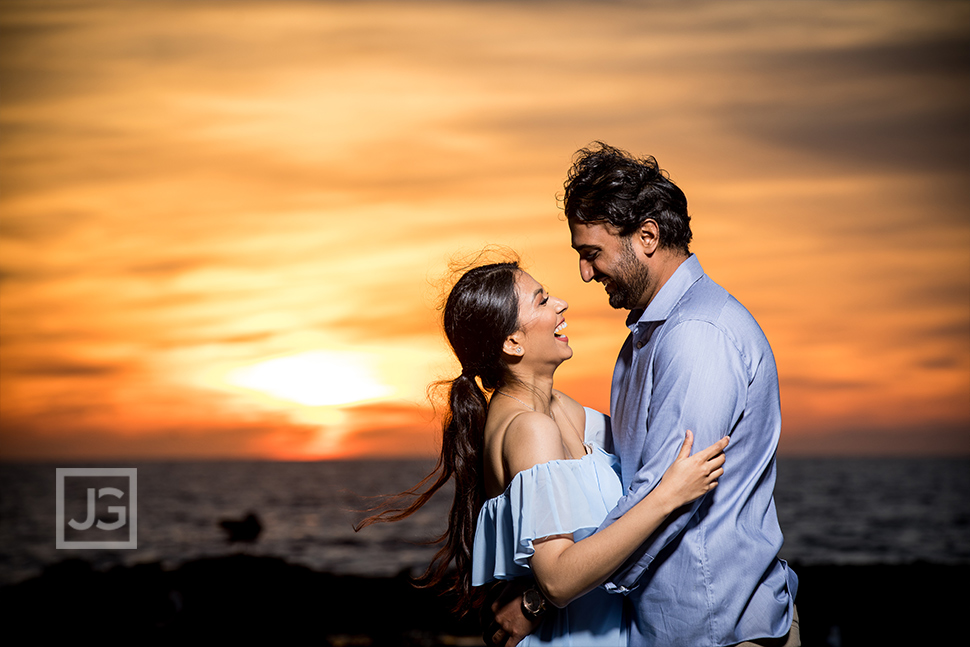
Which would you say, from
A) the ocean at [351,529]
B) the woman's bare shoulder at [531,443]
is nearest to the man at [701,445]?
the woman's bare shoulder at [531,443]

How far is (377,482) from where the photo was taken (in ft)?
200

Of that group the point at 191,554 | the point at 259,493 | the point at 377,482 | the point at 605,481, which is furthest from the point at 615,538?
the point at 377,482

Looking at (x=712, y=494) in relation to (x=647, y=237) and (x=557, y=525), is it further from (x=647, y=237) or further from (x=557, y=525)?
(x=647, y=237)

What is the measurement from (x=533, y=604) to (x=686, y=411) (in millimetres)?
1009

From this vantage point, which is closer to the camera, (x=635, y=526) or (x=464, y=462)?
(x=635, y=526)

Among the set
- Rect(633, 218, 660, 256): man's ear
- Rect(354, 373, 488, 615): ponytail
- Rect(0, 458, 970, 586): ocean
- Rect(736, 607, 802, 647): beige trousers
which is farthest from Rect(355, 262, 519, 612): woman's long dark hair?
Rect(0, 458, 970, 586): ocean

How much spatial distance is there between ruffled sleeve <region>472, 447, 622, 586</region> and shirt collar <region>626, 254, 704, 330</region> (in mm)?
637

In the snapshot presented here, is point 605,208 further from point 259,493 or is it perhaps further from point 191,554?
point 259,493

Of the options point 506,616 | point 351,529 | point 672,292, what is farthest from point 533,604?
point 351,529

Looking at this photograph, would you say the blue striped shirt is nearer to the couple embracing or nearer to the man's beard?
the couple embracing

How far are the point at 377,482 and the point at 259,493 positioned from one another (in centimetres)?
1309

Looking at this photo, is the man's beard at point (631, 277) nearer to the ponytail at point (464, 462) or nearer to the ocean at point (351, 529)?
the ponytail at point (464, 462)

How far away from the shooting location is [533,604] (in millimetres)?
3230

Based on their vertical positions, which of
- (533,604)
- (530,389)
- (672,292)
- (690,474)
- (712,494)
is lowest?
(533,604)
